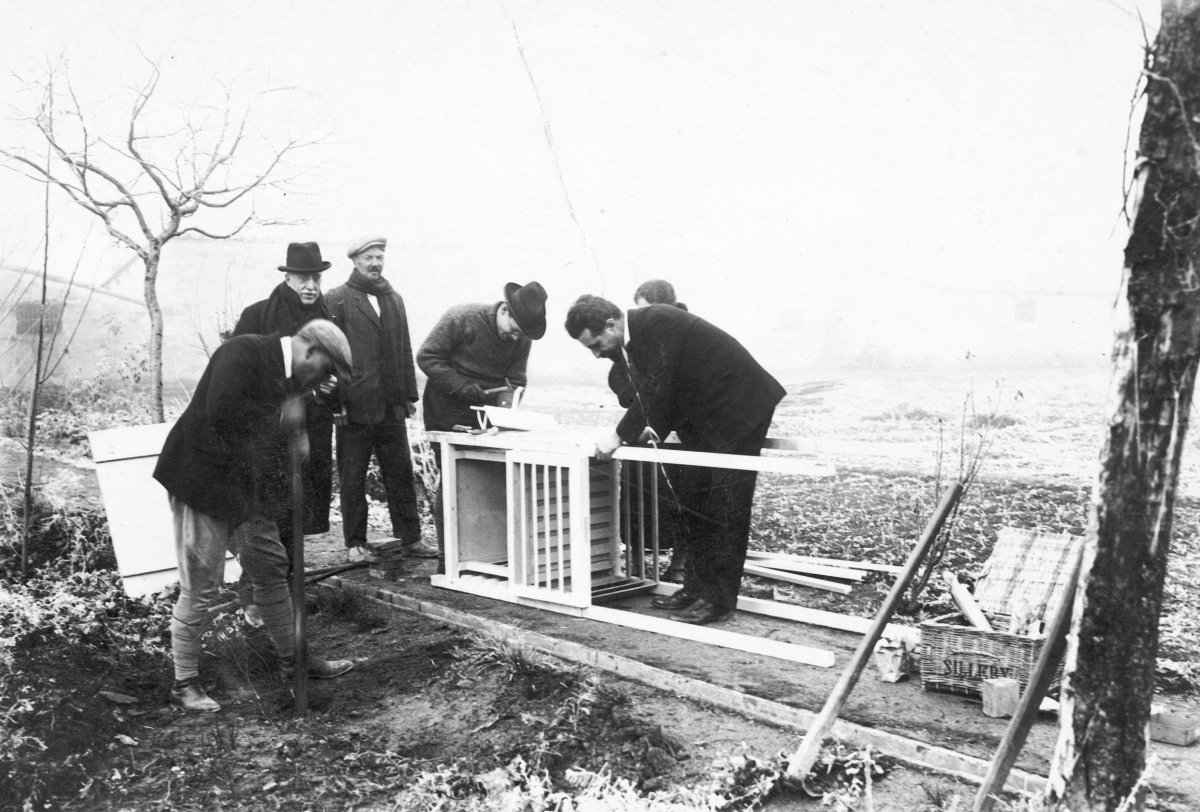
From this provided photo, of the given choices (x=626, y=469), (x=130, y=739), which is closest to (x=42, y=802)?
(x=130, y=739)

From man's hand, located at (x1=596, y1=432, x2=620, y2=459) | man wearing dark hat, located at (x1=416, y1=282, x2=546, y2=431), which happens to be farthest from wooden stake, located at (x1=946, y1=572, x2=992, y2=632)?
man wearing dark hat, located at (x1=416, y1=282, x2=546, y2=431)

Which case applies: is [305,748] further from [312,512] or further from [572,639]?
[312,512]

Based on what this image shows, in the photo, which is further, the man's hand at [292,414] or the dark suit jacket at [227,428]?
the man's hand at [292,414]

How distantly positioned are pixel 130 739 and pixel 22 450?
499 centimetres

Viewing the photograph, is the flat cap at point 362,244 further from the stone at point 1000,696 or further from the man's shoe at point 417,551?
the stone at point 1000,696

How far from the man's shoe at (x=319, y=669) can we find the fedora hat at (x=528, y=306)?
193cm

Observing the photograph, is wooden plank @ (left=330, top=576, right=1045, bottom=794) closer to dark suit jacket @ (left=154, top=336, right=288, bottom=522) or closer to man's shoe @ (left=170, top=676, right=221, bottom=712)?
man's shoe @ (left=170, top=676, right=221, bottom=712)

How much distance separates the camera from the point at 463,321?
5.52 meters

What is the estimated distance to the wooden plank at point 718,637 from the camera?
4094mm

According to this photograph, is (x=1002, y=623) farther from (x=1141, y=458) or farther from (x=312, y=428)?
(x=312, y=428)

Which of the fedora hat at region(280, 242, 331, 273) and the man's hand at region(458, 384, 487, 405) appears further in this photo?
the man's hand at region(458, 384, 487, 405)

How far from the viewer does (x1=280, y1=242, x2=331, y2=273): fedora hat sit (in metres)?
5.35

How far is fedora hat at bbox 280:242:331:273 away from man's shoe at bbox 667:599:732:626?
8.60 ft

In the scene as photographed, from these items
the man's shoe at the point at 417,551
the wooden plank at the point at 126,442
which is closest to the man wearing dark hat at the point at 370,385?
the man's shoe at the point at 417,551
